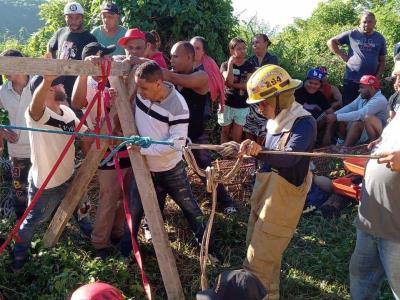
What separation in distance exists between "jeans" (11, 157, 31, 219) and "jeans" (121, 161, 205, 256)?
117cm

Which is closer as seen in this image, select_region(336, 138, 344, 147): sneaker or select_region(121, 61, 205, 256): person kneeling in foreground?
select_region(121, 61, 205, 256): person kneeling in foreground

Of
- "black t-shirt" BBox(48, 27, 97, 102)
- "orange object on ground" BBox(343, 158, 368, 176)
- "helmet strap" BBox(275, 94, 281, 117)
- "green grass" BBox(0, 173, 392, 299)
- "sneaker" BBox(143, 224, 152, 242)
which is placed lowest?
"green grass" BBox(0, 173, 392, 299)

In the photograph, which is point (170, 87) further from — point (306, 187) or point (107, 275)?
point (107, 275)

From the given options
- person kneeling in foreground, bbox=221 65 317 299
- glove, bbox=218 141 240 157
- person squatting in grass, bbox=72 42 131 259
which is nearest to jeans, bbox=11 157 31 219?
person squatting in grass, bbox=72 42 131 259

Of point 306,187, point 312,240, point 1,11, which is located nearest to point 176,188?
point 306,187

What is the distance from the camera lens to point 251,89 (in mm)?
3307

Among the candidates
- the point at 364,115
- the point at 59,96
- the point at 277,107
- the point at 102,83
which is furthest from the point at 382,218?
the point at 364,115

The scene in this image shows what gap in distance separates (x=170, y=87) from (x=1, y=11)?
196 ft

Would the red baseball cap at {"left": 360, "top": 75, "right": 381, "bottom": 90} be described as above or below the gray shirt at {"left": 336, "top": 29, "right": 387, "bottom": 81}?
below

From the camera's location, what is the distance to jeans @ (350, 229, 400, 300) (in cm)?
303

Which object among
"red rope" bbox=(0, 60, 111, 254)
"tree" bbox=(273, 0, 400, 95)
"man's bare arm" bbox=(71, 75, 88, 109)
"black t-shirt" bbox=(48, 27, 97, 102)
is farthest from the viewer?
"tree" bbox=(273, 0, 400, 95)

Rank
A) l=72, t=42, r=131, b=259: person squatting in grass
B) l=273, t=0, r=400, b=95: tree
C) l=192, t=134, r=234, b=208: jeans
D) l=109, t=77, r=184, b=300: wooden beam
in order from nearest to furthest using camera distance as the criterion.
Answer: l=109, t=77, r=184, b=300: wooden beam → l=72, t=42, r=131, b=259: person squatting in grass → l=192, t=134, r=234, b=208: jeans → l=273, t=0, r=400, b=95: tree

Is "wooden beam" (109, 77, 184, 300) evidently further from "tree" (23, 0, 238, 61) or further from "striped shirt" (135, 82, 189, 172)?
"tree" (23, 0, 238, 61)

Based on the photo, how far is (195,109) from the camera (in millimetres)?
4770
